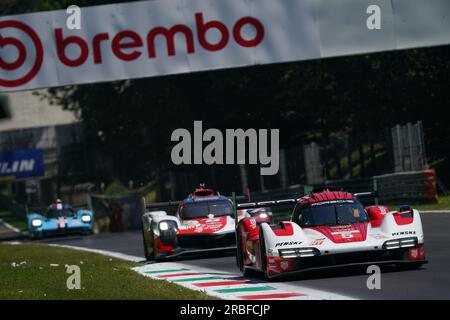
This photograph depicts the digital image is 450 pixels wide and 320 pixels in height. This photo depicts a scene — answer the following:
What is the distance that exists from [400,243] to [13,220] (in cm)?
6020

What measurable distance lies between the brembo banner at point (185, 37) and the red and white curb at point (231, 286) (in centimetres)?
779

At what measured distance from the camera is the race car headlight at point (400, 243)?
15.0 meters

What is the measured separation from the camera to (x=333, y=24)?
86.5ft

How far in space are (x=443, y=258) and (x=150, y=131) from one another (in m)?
40.0

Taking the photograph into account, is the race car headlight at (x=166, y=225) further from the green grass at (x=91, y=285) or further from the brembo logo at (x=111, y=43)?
the brembo logo at (x=111, y=43)

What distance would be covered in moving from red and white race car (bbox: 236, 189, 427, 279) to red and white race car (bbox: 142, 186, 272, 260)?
5.22 metres

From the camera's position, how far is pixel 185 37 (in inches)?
1043

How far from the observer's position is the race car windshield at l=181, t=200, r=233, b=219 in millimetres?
22375

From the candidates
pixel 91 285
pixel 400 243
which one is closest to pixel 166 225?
pixel 91 285

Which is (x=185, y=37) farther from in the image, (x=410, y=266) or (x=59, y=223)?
(x=59, y=223)

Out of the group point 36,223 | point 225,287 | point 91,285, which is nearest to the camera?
point 225,287

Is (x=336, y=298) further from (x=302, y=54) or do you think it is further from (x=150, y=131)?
(x=150, y=131)

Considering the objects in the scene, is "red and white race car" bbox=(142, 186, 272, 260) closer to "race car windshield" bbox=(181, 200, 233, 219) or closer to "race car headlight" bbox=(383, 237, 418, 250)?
"race car windshield" bbox=(181, 200, 233, 219)

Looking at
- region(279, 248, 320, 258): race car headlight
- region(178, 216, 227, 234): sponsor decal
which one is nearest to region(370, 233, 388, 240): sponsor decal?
region(279, 248, 320, 258): race car headlight
